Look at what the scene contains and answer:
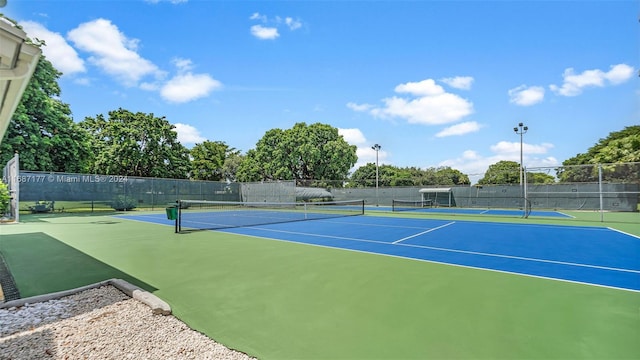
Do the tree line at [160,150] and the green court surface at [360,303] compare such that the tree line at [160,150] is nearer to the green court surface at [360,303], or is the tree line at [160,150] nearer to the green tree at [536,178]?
the green tree at [536,178]

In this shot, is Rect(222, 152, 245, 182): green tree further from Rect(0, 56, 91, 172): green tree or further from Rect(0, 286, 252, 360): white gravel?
Rect(0, 286, 252, 360): white gravel

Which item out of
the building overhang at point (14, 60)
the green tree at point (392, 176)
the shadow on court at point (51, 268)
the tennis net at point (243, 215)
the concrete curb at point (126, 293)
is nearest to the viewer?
the building overhang at point (14, 60)

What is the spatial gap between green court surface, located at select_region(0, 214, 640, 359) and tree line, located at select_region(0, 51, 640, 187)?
16.1 meters

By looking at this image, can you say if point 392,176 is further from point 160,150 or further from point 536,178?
point 160,150

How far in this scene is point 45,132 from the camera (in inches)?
739

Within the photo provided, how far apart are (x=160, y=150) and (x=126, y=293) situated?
30.9m

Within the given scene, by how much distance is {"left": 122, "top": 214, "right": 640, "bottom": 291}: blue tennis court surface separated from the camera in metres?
→ 5.16

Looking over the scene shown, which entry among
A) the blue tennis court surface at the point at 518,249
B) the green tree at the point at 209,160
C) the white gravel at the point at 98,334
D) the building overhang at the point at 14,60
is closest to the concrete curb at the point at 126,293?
the white gravel at the point at 98,334

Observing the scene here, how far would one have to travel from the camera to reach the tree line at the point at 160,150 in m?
18.1

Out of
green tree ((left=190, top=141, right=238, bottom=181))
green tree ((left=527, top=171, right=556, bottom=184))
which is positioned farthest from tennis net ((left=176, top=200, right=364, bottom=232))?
green tree ((left=190, top=141, right=238, bottom=181))

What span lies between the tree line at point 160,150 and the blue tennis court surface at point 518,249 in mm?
12875

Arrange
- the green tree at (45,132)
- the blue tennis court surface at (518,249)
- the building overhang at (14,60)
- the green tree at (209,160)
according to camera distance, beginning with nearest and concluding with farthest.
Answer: the building overhang at (14,60) → the blue tennis court surface at (518,249) → the green tree at (45,132) → the green tree at (209,160)

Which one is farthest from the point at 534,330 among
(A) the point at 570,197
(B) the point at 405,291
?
(A) the point at 570,197

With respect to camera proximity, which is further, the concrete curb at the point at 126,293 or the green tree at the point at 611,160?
the green tree at the point at 611,160
